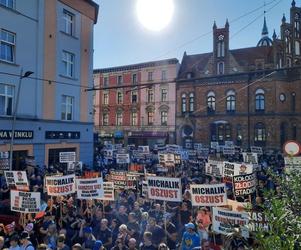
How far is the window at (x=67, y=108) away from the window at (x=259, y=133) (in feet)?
81.1

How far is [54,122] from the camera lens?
22.6 meters

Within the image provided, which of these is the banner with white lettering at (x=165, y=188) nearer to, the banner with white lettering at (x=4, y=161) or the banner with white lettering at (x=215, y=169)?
the banner with white lettering at (x=215, y=169)

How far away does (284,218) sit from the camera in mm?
3736

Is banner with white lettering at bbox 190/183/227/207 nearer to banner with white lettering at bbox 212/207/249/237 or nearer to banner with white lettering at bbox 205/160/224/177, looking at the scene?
banner with white lettering at bbox 212/207/249/237

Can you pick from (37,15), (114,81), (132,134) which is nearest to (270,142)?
(132,134)

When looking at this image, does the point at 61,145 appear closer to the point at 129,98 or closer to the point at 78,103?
the point at 78,103

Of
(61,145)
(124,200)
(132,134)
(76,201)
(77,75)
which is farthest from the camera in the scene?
(132,134)

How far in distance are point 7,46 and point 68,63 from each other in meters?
5.09

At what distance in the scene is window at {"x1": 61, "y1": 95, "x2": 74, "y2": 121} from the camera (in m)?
23.9

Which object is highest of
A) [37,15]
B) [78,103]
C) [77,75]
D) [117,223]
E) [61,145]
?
[37,15]

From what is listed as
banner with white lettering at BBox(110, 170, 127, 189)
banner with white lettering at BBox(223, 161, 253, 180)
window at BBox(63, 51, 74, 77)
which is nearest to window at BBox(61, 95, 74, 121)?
window at BBox(63, 51, 74, 77)

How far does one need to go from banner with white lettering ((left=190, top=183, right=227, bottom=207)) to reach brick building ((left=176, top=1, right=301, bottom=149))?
31.6 meters

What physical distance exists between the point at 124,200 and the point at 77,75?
14765 millimetres

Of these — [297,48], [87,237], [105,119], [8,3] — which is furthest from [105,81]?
[87,237]
